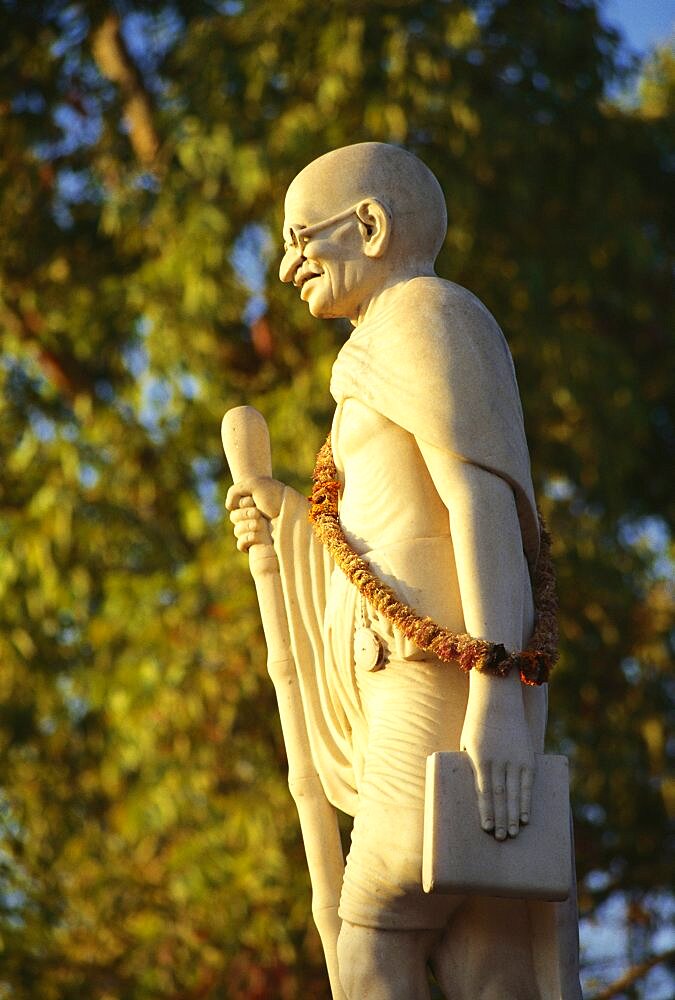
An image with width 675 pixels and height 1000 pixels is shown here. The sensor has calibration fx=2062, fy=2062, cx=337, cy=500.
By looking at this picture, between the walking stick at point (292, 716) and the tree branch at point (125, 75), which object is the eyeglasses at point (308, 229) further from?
the tree branch at point (125, 75)

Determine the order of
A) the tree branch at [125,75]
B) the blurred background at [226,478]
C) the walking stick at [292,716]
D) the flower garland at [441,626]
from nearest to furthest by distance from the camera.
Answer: the flower garland at [441,626]
the walking stick at [292,716]
the blurred background at [226,478]
the tree branch at [125,75]

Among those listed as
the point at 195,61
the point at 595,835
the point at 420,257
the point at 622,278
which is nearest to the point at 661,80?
the point at 622,278

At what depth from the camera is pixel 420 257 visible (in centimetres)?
559

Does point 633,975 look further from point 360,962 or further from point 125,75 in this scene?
point 360,962

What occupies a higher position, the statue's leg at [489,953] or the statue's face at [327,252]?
the statue's face at [327,252]

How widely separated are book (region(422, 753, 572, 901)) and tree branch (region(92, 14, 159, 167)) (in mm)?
9569

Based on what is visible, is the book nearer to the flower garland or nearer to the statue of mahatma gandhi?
the statue of mahatma gandhi

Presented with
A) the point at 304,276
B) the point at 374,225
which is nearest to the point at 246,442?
the point at 304,276

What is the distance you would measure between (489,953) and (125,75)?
1010 cm

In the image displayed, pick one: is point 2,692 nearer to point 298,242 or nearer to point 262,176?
point 262,176

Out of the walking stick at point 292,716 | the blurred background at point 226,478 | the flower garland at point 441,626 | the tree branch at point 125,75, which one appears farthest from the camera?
the tree branch at point 125,75

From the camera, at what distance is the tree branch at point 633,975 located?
11930mm

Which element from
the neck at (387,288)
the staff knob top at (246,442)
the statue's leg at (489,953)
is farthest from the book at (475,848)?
the neck at (387,288)

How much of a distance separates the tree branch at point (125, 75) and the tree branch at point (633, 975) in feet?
20.3
